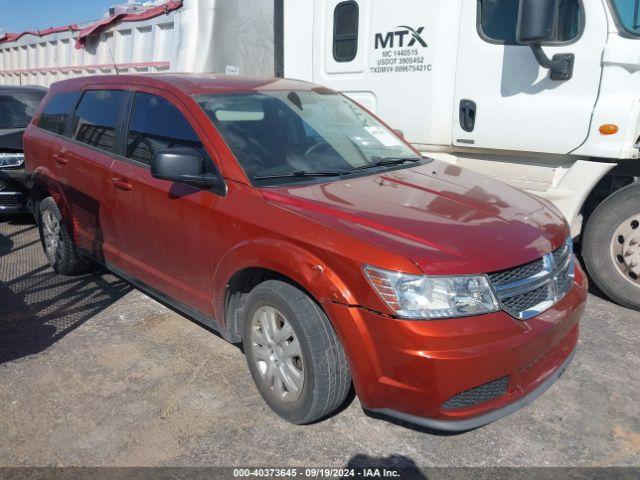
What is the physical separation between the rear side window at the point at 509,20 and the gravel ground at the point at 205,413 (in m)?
2.13

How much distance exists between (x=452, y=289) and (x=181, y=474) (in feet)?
4.91

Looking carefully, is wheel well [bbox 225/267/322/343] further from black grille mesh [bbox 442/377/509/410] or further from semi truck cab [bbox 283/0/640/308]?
semi truck cab [bbox 283/0/640/308]

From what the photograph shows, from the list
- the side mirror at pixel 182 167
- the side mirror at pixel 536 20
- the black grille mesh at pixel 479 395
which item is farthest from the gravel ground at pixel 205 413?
the side mirror at pixel 536 20

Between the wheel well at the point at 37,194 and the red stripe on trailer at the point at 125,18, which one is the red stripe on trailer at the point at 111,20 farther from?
the wheel well at the point at 37,194

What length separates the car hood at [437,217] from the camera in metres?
2.49

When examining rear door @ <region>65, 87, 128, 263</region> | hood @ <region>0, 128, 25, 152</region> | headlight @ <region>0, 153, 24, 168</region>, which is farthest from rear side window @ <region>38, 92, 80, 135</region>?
hood @ <region>0, 128, 25, 152</region>

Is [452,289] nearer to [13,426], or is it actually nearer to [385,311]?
[385,311]

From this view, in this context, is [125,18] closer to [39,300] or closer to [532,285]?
[39,300]

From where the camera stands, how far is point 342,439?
2.90 meters

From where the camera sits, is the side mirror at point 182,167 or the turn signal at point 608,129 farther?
the turn signal at point 608,129

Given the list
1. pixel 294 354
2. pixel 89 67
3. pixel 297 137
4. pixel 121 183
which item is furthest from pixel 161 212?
pixel 89 67

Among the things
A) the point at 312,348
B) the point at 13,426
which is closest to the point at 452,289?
the point at 312,348

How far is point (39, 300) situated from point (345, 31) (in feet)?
12.0

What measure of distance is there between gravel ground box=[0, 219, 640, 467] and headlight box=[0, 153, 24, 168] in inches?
109
